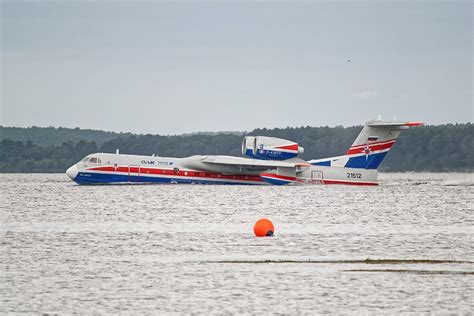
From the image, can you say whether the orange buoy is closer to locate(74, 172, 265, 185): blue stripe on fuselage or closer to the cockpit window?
locate(74, 172, 265, 185): blue stripe on fuselage

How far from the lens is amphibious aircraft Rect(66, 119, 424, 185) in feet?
276

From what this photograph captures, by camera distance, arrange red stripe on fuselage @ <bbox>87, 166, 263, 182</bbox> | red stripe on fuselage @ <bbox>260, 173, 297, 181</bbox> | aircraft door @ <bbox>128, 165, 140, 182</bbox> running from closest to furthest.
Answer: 1. red stripe on fuselage @ <bbox>87, 166, 263, 182</bbox>
2. aircraft door @ <bbox>128, 165, 140, 182</bbox>
3. red stripe on fuselage @ <bbox>260, 173, 297, 181</bbox>

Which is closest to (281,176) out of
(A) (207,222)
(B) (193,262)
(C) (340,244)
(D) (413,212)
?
(D) (413,212)

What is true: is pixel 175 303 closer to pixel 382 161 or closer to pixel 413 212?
pixel 413 212

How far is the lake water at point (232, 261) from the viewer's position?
22.2m

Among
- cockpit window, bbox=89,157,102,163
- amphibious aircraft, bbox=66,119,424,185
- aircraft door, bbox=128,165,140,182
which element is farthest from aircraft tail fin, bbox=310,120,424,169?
cockpit window, bbox=89,157,102,163

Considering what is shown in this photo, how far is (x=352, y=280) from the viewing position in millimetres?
25188

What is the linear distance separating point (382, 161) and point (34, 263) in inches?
2446

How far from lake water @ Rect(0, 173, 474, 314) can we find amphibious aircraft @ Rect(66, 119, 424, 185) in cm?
2752

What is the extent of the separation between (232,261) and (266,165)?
5571cm

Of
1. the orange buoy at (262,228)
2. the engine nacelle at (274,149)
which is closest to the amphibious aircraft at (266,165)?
the engine nacelle at (274,149)

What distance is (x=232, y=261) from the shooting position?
2928cm

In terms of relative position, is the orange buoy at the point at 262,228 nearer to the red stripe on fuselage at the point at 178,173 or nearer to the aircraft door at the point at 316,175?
the red stripe on fuselage at the point at 178,173

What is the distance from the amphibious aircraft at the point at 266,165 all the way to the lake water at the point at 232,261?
27.5m
